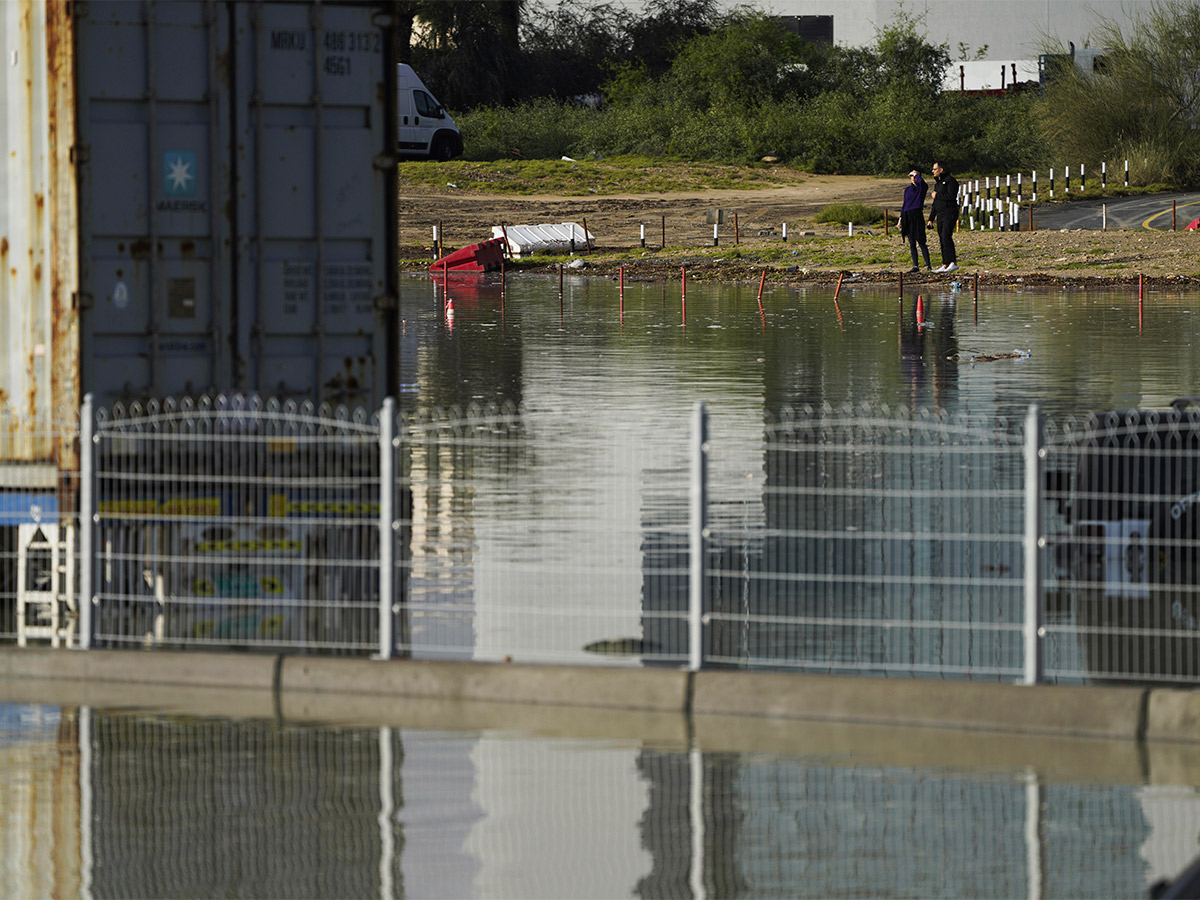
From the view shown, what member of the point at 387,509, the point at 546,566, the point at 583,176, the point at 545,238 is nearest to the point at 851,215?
the point at 545,238

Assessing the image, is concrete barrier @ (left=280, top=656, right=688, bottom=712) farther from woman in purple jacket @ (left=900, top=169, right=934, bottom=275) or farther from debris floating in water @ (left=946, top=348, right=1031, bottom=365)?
woman in purple jacket @ (left=900, top=169, right=934, bottom=275)

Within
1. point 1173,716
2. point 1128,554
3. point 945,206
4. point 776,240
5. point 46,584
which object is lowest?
point 1173,716

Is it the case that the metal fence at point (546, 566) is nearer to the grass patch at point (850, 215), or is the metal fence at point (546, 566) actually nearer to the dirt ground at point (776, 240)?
the dirt ground at point (776, 240)

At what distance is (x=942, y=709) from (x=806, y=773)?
3.08ft

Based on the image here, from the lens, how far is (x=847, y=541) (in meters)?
13.0

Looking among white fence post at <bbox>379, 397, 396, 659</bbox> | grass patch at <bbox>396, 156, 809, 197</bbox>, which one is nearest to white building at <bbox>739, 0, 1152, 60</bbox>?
grass patch at <bbox>396, 156, 809, 197</bbox>

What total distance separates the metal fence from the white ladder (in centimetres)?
2

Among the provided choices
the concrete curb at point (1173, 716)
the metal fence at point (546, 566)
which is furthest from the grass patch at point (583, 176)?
the concrete curb at point (1173, 716)

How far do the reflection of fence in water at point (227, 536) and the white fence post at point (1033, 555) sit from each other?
11.1 ft

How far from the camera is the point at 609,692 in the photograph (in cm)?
904

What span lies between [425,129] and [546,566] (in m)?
56.1

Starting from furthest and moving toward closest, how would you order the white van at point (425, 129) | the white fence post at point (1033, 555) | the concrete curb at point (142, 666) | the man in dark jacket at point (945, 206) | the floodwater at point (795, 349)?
the white van at point (425, 129) → the man in dark jacket at point (945, 206) → the floodwater at point (795, 349) → the concrete curb at point (142, 666) → the white fence post at point (1033, 555)

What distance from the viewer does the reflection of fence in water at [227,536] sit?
33.9ft

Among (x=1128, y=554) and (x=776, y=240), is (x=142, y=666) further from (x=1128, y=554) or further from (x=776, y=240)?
(x=776, y=240)
